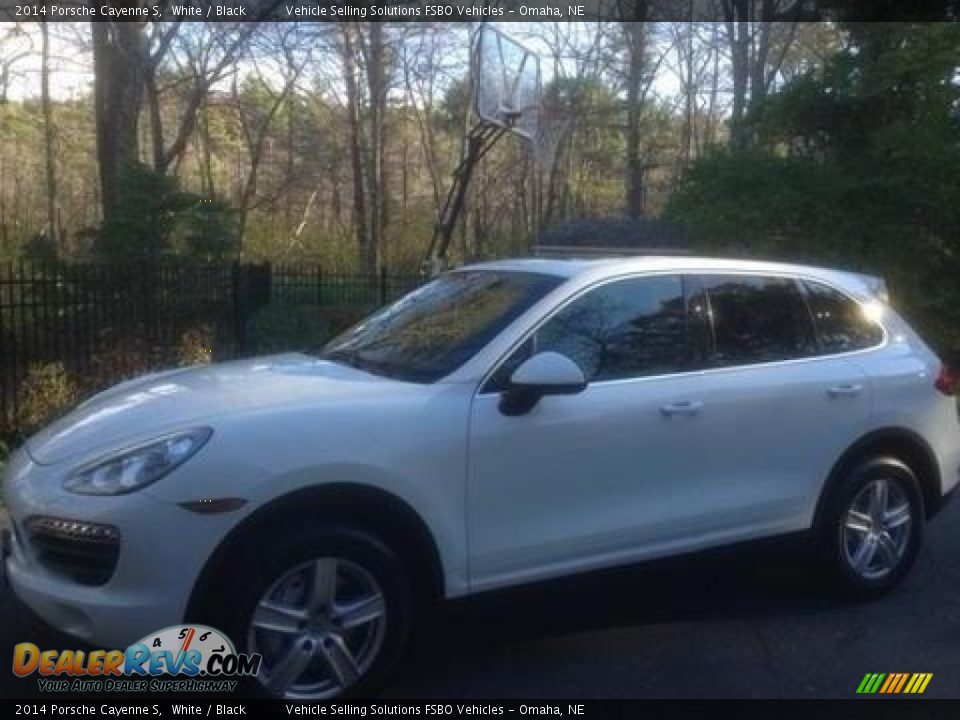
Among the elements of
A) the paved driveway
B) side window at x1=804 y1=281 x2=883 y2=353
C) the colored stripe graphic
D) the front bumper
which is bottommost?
the colored stripe graphic

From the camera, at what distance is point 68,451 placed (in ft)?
12.3

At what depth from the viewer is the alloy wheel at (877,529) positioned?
5086 millimetres

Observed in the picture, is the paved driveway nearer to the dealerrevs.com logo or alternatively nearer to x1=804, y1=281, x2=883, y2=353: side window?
the dealerrevs.com logo

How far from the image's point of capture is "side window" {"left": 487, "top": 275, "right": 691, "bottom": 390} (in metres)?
4.35

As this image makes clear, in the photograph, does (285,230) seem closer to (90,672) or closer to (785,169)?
(785,169)

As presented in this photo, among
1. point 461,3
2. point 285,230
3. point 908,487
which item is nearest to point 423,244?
point 285,230

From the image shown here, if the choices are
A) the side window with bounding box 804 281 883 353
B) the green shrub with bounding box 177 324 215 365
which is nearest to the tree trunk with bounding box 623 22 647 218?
the green shrub with bounding box 177 324 215 365

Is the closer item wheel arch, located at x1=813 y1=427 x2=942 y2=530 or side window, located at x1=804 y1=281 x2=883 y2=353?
wheel arch, located at x1=813 y1=427 x2=942 y2=530

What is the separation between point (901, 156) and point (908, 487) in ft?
23.4

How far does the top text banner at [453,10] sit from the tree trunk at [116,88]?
41 centimetres

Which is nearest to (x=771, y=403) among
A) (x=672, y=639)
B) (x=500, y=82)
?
(x=672, y=639)

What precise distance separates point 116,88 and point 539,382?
1499 centimetres

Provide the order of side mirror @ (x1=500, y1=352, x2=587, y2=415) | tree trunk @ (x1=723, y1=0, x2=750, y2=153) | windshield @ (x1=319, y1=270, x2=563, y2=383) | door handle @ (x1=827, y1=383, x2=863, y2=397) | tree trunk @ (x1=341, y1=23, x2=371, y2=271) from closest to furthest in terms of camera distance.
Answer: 1. side mirror @ (x1=500, y1=352, x2=587, y2=415)
2. windshield @ (x1=319, y1=270, x2=563, y2=383)
3. door handle @ (x1=827, y1=383, x2=863, y2=397)
4. tree trunk @ (x1=723, y1=0, x2=750, y2=153)
5. tree trunk @ (x1=341, y1=23, x2=371, y2=271)

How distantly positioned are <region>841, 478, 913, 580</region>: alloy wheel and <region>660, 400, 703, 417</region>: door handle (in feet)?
3.74
